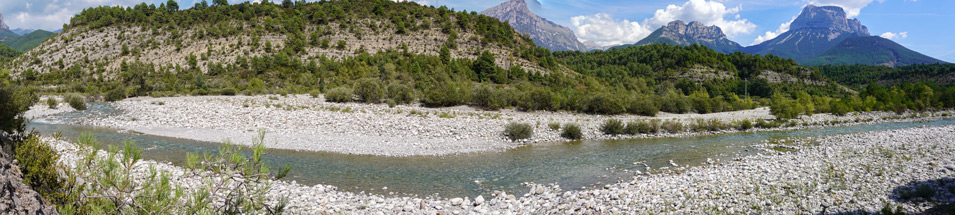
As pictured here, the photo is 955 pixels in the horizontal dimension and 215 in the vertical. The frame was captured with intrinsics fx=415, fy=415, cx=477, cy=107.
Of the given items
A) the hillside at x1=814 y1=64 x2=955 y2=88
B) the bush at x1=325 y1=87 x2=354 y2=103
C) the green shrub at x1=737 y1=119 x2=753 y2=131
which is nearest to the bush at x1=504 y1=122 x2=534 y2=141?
the green shrub at x1=737 y1=119 x2=753 y2=131

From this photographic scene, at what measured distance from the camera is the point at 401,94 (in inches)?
1512

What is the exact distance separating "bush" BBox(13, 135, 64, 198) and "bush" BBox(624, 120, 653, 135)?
23921 mm

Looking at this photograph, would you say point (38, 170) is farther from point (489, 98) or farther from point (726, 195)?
point (489, 98)

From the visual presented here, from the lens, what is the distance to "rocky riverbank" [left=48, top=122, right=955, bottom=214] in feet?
27.8

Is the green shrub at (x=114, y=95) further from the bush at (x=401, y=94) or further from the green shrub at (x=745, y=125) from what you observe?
the green shrub at (x=745, y=125)

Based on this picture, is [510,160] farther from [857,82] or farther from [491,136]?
[857,82]

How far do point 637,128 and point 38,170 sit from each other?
984 inches

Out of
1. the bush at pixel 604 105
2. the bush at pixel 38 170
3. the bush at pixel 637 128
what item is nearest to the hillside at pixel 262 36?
the bush at pixel 604 105

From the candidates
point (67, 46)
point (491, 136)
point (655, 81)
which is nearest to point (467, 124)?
point (491, 136)

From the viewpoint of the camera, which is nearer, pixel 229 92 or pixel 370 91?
pixel 370 91

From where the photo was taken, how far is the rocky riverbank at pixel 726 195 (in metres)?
8.46

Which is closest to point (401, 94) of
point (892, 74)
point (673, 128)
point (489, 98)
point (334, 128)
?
point (489, 98)

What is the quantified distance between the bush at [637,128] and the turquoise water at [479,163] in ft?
8.66

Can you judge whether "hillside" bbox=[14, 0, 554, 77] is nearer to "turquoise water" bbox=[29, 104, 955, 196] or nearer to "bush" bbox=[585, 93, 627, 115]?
"bush" bbox=[585, 93, 627, 115]
